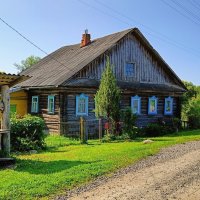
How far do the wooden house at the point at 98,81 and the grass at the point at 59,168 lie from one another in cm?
630

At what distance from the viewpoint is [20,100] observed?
26.8m

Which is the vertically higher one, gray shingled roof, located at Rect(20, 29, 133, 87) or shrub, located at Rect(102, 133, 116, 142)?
gray shingled roof, located at Rect(20, 29, 133, 87)

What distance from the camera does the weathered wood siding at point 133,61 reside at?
947 inches

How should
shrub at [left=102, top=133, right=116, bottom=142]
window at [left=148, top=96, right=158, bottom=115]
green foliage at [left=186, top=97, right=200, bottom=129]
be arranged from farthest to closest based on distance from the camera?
green foliage at [left=186, top=97, right=200, bottom=129] → window at [left=148, top=96, right=158, bottom=115] → shrub at [left=102, top=133, right=116, bottom=142]

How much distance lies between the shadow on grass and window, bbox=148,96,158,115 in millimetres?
15807

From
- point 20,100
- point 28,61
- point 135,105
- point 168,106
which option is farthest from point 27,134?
point 28,61

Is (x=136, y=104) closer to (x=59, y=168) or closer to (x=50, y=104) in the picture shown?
(x=50, y=104)

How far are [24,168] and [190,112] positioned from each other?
67.4 ft

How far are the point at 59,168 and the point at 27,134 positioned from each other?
4.83 metres

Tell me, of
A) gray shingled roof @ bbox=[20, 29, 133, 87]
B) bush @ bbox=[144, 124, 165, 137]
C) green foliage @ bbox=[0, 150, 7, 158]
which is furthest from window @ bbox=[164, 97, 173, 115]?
green foliage @ bbox=[0, 150, 7, 158]

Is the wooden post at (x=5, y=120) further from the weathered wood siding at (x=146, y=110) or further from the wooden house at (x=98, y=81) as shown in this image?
the weathered wood siding at (x=146, y=110)

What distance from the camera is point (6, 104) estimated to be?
1271cm

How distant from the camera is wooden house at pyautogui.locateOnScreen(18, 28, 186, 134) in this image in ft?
74.1

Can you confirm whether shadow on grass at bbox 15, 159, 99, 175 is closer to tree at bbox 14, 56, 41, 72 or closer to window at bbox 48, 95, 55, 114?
window at bbox 48, 95, 55, 114
